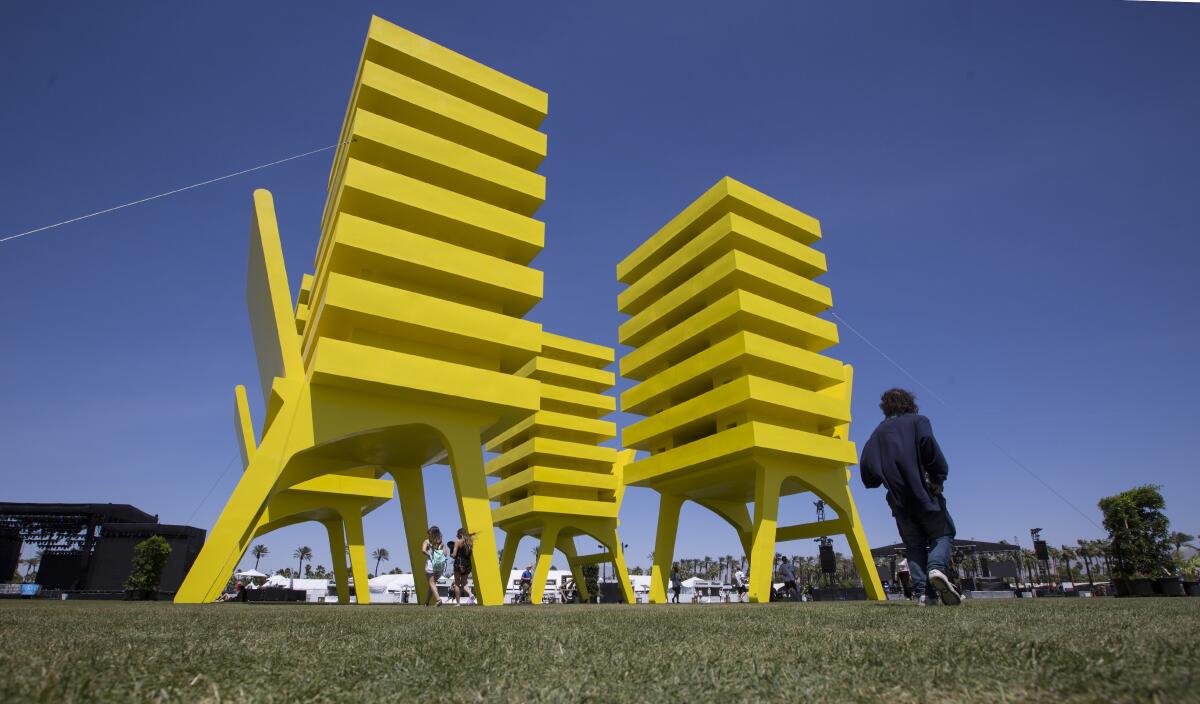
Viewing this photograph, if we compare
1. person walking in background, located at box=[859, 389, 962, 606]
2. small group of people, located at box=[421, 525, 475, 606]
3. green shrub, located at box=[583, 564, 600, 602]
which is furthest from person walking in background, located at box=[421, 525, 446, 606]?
green shrub, located at box=[583, 564, 600, 602]

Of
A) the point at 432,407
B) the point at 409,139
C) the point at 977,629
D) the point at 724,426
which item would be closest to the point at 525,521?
the point at 724,426

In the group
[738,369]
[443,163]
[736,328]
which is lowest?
[738,369]

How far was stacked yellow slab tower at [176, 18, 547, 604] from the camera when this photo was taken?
16.0 m

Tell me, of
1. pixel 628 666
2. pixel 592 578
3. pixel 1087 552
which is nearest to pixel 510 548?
pixel 592 578

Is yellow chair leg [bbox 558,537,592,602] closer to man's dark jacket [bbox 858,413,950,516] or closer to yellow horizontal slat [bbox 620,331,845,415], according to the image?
yellow horizontal slat [bbox 620,331,845,415]

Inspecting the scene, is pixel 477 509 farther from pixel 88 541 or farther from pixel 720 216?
pixel 88 541

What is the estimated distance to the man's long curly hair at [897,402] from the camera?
304 inches

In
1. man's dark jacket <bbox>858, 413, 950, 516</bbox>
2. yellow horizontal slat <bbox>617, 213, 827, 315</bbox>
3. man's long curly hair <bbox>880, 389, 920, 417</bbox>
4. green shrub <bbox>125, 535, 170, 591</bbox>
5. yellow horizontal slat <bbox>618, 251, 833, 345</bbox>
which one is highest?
yellow horizontal slat <bbox>617, 213, 827, 315</bbox>

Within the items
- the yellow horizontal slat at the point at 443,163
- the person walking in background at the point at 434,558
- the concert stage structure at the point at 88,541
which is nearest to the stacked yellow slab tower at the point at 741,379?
the yellow horizontal slat at the point at 443,163

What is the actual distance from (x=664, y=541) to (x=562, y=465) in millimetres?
10323

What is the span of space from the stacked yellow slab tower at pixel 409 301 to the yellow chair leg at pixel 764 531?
9526mm

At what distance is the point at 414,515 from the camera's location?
21.1 metres

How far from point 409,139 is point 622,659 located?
19025mm

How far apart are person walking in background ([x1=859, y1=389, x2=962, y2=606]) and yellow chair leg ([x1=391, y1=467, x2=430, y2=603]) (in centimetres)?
1617
